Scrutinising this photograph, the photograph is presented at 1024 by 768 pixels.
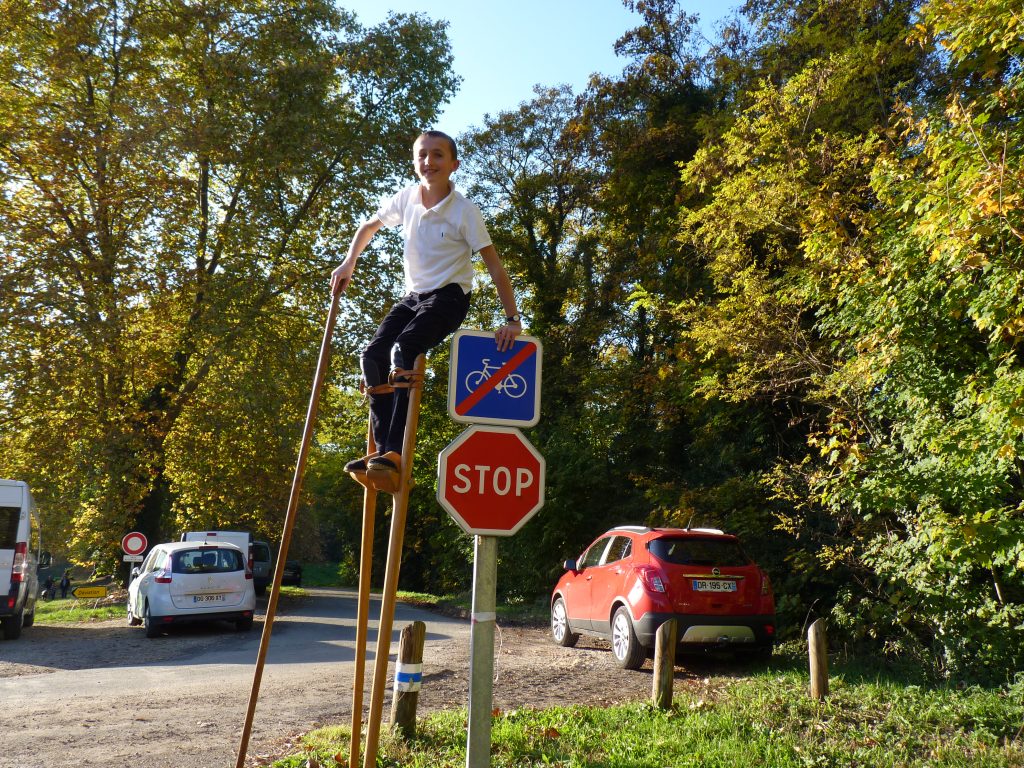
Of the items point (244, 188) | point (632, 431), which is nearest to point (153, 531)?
point (244, 188)

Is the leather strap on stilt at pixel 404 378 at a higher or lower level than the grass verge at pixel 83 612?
higher

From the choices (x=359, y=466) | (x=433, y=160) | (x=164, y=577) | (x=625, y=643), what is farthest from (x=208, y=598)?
(x=433, y=160)

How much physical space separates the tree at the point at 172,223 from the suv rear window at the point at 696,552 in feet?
38.5

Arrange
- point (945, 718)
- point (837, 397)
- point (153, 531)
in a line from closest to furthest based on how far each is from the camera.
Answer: point (945, 718) < point (837, 397) < point (153, 531)

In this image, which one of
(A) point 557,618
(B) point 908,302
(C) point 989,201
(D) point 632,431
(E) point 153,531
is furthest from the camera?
(E) point 153,531

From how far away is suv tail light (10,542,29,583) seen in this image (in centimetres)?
1398

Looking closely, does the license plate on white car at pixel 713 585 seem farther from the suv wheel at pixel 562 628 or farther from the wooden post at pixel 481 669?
the wooden post at pixel 481 669

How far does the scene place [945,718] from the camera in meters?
6.96

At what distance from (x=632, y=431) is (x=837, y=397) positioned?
937 centimetres

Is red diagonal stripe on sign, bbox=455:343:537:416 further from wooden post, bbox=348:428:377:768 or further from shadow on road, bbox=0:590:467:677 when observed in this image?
shadow on road, bbox=0:590:467:677

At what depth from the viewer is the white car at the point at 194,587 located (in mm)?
14727

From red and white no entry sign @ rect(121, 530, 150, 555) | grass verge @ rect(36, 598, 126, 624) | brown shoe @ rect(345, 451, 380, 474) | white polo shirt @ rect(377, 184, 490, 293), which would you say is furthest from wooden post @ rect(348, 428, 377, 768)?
red and white no entry sign @ rect(121, 530, 150, 555)

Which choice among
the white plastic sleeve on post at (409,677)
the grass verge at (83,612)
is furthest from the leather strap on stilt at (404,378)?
the grass verge at (83,612)

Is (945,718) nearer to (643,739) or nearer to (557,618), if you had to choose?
(643,739)
